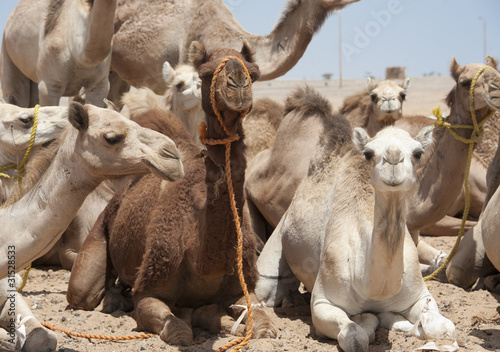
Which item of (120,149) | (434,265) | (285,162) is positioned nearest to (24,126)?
(120,149)

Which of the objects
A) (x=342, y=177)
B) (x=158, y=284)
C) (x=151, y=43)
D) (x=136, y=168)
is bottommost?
(x=158, y=284)

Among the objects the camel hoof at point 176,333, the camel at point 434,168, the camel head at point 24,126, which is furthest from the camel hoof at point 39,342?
the camel at point 434,168

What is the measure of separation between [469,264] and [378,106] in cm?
292

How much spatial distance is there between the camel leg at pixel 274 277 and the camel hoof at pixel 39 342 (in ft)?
6.92

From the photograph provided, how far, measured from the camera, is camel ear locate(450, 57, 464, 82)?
7.21 meters

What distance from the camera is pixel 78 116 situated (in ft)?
13.5

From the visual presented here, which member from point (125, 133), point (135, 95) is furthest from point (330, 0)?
point (125, 133)

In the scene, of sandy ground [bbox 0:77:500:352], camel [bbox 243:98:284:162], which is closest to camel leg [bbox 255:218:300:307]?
sandy ground [bbox 0:77:500:352]

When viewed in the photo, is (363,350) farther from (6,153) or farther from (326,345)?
(6,153)

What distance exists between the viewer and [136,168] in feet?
13.4

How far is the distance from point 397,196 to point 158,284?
1.86m

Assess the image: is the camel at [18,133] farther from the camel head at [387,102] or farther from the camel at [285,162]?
the camel head at [387,102]

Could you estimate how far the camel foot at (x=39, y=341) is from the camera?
13.7ft

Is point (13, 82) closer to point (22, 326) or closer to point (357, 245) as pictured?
point (22, 326)
